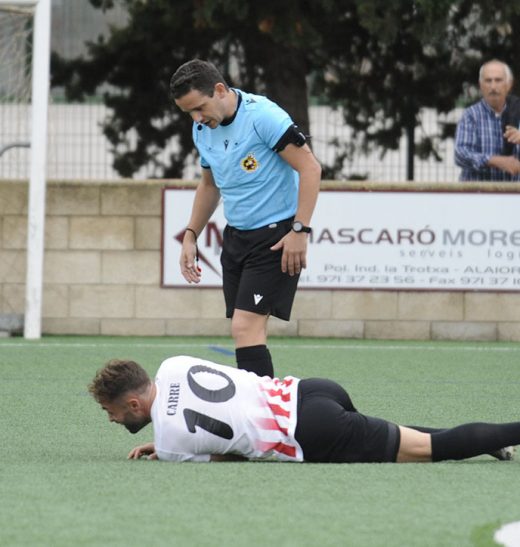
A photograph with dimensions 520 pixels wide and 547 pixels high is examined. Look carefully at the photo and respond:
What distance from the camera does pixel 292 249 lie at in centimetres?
707

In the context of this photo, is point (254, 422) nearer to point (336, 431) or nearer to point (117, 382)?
point (336, 431)

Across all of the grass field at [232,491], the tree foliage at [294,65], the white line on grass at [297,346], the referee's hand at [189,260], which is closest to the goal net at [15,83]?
the white line on grass at [297,346]

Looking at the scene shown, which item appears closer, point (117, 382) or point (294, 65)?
point (117, 382)

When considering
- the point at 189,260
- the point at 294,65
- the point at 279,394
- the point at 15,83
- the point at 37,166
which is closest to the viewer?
the point at 279,394

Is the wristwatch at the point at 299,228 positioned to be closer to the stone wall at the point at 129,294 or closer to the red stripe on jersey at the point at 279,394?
the red stripe on jersey at the point at 279,394

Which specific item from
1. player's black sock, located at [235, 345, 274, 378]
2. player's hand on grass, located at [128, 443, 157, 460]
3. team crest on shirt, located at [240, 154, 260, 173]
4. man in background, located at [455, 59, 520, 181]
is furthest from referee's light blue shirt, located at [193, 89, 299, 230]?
man in background, located at [455, 59, 520, 181]

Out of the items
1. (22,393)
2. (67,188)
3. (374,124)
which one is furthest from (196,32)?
(22,393)

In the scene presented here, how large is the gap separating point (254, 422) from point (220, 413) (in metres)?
0.14

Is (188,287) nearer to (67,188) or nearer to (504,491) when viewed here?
(67,188)

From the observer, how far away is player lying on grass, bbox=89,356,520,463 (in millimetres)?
6016

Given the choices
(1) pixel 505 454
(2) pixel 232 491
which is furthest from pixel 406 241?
(2) pixel 232 491

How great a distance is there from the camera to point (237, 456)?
20.4 feet

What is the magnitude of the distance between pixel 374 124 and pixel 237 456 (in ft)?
38.7

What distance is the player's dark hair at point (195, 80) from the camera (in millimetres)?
6895
